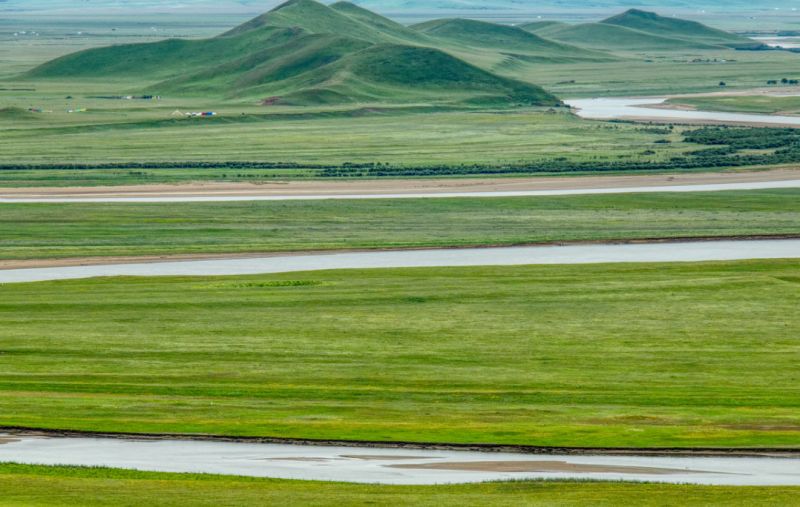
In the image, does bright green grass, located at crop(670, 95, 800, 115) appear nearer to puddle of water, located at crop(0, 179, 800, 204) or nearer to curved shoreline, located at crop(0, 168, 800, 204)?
curved shoreline, located at crop(0, 168, 800, 204)

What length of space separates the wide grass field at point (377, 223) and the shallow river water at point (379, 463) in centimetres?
3754

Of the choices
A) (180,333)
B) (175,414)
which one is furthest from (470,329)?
(175,414)

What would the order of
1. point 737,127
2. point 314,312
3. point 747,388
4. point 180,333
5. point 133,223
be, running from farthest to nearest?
point 737,127 < point 133,223 < point 314,312 < point 180,333 < point 747,388

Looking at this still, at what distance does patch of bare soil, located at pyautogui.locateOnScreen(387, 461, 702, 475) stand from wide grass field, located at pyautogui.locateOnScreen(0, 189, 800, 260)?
4149cm

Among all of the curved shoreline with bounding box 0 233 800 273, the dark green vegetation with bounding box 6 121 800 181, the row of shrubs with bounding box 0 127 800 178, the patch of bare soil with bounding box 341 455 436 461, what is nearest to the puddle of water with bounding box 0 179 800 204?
the dark green vegetation with bounding box 6 121 800 181

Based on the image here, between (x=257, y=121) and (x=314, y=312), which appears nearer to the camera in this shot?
(x=314, y=312)

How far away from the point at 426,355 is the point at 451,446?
11.3m

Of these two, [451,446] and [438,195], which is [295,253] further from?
[451,446]

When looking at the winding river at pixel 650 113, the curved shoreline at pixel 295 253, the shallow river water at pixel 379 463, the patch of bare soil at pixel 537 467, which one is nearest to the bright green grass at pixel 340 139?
the winding river at pixel 650 113

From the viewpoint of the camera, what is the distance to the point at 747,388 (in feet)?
154

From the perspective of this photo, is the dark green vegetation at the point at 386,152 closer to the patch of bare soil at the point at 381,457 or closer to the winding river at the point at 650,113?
the winding river at the point at 650,113

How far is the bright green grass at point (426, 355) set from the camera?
4350cm

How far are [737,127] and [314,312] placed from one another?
10296 cm

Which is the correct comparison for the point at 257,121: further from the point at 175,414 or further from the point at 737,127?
the point at 175,414
